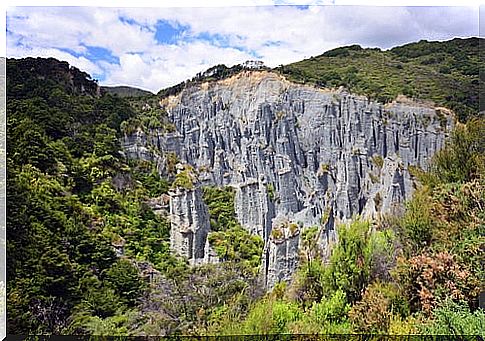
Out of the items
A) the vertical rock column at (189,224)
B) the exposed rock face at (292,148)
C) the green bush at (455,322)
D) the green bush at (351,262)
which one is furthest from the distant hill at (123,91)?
the green bush at (455,322)

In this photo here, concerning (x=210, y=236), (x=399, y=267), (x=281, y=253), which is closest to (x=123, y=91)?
(x=210, y=236)

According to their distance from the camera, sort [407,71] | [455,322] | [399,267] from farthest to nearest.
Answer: [407,71], [399,267], [455,322]

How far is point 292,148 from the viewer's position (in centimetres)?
588

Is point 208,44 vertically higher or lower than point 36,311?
higher

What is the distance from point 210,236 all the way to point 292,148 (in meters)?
1.08

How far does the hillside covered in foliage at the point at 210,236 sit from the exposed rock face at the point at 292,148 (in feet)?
0.40

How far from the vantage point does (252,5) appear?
5.61 meters

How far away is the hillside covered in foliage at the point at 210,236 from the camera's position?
557 cm

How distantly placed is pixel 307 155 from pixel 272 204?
542 mm

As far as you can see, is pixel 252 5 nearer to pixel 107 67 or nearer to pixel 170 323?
pixel 107 67

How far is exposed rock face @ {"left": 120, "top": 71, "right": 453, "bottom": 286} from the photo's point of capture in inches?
230

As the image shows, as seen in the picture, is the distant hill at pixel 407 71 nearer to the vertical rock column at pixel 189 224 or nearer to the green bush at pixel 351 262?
the green bush at pixel 351 262

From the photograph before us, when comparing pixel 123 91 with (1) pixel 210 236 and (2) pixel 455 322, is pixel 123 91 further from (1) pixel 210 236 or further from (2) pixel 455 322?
(2) pixel 455 322

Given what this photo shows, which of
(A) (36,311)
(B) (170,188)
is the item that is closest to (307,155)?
(B) (170,188)
